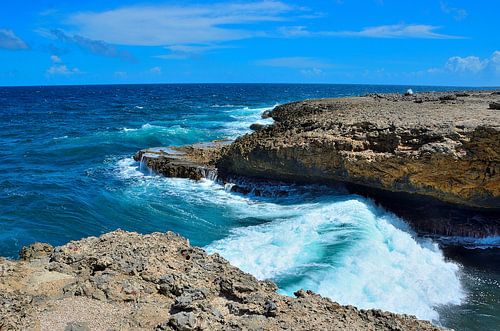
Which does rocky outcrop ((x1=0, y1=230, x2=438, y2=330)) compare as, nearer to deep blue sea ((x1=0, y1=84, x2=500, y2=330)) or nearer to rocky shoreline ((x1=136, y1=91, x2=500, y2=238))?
deep blue sea ((x1=0, y1=84, x2=500, y2=330))

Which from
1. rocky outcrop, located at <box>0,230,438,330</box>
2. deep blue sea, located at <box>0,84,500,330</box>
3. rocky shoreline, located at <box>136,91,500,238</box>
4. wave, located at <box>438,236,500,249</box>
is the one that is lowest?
wave, located at <box>438,236,500,249</box>

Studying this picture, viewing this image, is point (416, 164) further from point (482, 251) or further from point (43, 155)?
point (43, 155)

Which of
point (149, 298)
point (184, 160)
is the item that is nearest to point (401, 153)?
point (149, 298)

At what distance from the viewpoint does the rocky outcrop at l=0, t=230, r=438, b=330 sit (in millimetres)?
7051

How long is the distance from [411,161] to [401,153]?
48 cm

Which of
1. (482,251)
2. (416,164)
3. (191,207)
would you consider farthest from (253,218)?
(482,251)

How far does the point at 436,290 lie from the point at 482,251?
4.55 m

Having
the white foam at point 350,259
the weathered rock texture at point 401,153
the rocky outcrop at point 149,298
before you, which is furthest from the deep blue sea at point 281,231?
the rocky outcrop at point 149,298

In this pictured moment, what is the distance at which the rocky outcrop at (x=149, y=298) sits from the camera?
705 cm

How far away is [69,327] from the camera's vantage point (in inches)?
267

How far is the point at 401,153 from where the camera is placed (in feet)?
54.1

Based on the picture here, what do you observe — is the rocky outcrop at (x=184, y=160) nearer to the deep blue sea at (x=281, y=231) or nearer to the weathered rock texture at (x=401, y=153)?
the deep blue sea at (x=281, y=231)

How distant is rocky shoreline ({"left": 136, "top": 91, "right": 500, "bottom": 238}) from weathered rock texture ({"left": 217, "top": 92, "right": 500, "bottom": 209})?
31 mm

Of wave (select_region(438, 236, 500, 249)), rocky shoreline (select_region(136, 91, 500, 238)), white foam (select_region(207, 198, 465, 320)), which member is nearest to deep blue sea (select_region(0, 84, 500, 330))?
white foam (select_region(207, 198, 465, 320))
